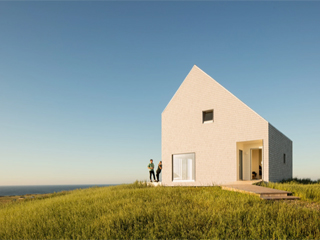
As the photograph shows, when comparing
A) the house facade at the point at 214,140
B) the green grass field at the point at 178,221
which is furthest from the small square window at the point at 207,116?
the green grass field at the point at 178,221

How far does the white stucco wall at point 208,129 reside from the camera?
13.6 metres

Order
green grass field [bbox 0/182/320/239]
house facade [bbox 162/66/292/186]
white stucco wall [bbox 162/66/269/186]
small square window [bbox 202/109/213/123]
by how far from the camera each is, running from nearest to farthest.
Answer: green grass field [bbox 0/182/320/239] < house facade [bbox 162/66/292/186] < white stucco wall [bbox 162/66/269/186] < small square window [bbox 202/109/213/123]

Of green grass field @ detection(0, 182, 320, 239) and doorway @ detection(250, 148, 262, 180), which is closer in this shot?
green grass field @ detection(0, 182, 320, 239)

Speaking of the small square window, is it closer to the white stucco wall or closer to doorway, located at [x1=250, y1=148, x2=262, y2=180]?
the white stucco wall

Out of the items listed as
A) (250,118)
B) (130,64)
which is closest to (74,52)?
(130,64)

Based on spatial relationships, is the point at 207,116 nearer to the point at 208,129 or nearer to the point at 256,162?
the point at 208,129

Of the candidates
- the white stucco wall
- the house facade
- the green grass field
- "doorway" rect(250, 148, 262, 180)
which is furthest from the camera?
"doorway" rect(250, 148, 262, 180)

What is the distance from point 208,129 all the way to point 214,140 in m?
0.75

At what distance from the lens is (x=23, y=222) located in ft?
27.5

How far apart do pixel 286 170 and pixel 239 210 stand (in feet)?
39.2

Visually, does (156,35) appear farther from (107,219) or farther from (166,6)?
(107,219)

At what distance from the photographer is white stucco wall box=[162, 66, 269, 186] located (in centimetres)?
1358

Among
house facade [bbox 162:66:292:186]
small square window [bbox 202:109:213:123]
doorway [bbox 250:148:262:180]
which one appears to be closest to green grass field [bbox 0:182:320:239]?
house facade [bbox 162:66:292:186]

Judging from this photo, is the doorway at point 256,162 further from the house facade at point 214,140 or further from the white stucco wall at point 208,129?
the white stucco wall at point 208,129
